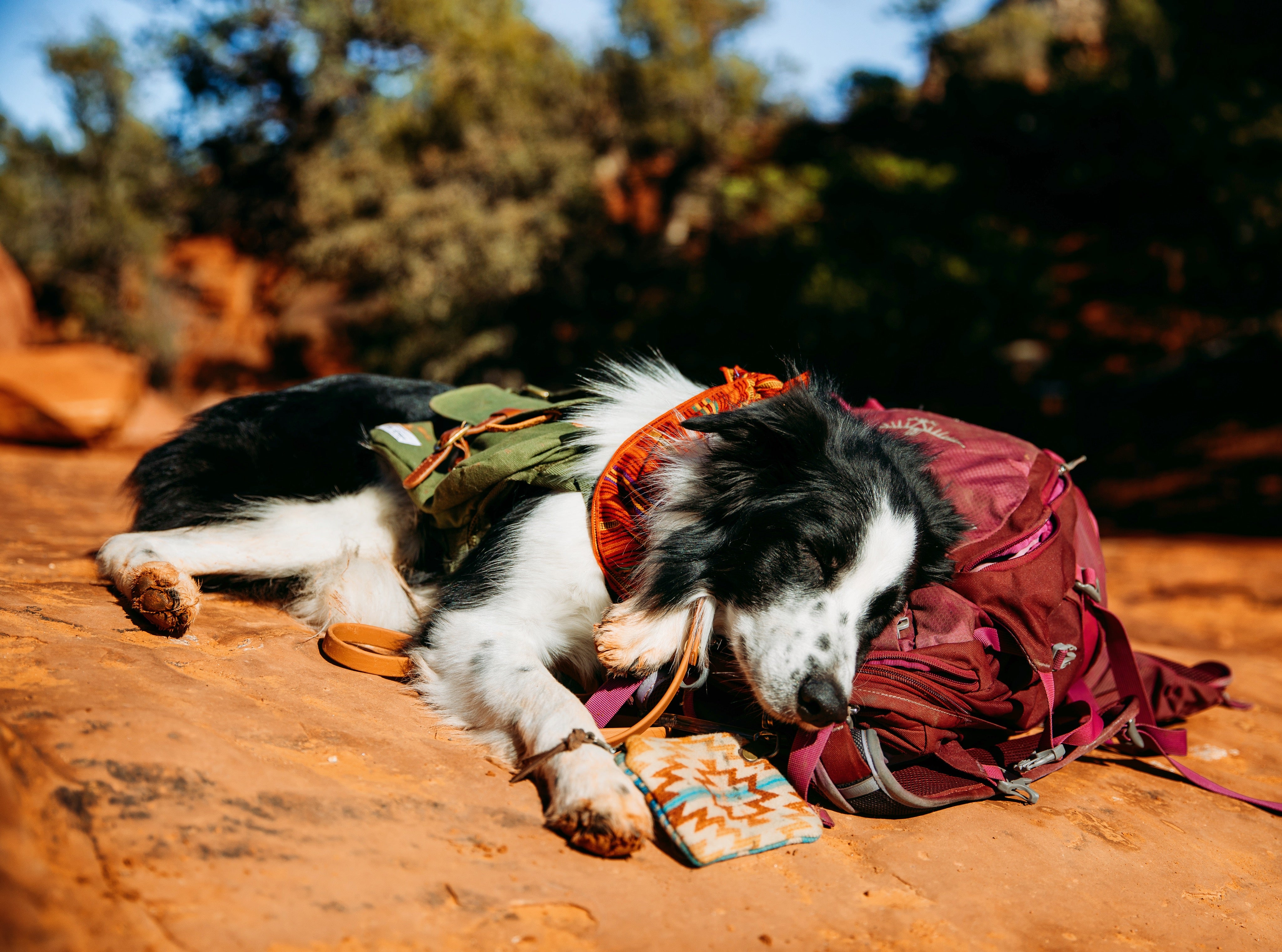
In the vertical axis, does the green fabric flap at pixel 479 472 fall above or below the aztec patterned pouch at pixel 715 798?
above

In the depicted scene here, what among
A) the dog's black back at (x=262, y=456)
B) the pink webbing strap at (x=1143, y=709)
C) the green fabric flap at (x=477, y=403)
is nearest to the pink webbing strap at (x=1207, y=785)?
the pink webbing strap at (x=1143, y=709)

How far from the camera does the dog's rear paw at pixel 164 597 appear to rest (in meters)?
2.39

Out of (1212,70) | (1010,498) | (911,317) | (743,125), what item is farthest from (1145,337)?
(1010,498)

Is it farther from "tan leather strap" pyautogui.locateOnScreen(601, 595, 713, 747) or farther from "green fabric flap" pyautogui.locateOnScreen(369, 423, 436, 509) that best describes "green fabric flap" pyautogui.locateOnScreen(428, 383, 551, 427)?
"tan leather strap" pyautogui.locateOnScreen(601, 595, 713, 747)

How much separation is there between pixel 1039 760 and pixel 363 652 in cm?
214

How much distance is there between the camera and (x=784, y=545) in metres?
2.36

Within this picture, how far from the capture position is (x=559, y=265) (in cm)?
1272

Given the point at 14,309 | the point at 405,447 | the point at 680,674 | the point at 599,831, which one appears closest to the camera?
the point at 599,831

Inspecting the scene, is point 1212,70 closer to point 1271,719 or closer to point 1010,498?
point 1271,719

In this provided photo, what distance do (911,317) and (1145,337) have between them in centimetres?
483

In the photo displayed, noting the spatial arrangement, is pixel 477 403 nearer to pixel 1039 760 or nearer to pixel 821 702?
pixel 821 702

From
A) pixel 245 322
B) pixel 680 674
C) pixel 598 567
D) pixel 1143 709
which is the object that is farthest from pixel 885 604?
pixel 245 322

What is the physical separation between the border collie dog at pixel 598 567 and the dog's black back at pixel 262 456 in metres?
0.01

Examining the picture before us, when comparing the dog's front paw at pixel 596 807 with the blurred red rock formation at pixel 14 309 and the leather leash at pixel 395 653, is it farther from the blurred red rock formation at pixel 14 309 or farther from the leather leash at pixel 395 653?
the blurred red rock formation at pixel 14 309
